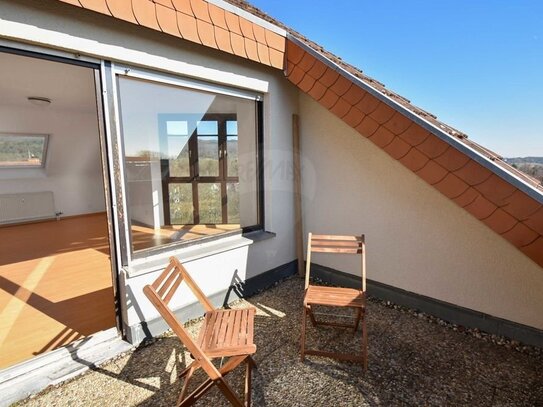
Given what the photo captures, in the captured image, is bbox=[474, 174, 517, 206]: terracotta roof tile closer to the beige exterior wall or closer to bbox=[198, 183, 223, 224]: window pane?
the beige exterior wall

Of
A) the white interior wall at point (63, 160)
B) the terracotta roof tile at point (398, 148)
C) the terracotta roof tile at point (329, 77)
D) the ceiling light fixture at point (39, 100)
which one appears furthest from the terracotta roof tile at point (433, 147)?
the white interior wall at point (63, 160)

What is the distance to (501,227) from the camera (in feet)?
7.77

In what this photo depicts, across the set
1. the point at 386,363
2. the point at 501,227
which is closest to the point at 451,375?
the point at 386,363

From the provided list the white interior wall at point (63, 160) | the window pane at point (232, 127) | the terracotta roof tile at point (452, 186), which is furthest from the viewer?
the white interior wall at point (63, 160)

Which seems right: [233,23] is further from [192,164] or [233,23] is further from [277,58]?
[192,164]

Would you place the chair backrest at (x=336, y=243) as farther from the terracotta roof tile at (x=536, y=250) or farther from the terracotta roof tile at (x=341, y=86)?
the terracotta roof tile at (x=341, y=86)

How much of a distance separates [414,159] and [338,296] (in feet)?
5.07

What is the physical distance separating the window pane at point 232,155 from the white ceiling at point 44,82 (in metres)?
2.04

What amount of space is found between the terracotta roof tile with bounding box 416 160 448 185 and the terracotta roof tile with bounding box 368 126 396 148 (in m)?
0.44

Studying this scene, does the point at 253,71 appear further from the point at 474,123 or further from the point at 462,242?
the point at 474,123

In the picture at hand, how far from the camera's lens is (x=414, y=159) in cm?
278

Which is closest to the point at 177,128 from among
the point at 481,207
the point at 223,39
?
the point at 223,39

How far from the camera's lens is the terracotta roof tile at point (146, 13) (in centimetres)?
229

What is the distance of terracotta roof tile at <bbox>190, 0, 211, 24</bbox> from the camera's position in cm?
266
